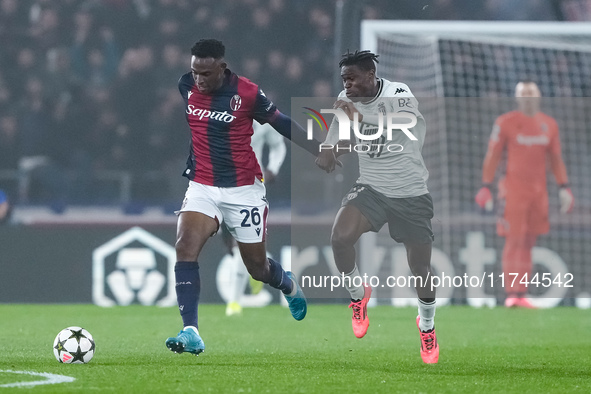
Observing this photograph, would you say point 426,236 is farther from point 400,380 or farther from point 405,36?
point 405,36

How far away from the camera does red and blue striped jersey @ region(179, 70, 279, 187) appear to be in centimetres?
614

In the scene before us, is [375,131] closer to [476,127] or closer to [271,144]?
[271,144]

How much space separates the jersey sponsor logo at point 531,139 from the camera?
11.2 metres

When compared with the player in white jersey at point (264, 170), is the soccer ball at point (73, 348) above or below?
below

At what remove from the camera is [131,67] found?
1411cm

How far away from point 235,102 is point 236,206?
0.62 metres

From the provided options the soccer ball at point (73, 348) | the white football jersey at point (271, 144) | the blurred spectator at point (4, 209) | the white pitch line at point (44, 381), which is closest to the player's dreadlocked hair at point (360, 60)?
the soccer ball at point (73, 348)

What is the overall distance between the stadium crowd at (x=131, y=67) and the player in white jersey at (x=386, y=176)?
259 inches

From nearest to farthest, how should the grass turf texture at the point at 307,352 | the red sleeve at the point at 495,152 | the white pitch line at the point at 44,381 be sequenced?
the white pitch line at the point at 44,381 < the grass turf texture at the point at 307,352 < the red sleeve at the point at 495,152

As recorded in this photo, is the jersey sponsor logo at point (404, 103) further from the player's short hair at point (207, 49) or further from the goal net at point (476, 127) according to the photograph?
the goal net at point (476, 127)

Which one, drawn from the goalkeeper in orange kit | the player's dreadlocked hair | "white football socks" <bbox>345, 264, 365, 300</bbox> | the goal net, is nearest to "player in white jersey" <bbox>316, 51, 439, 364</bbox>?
the player's dreadlocked hair

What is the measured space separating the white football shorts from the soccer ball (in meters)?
0.98

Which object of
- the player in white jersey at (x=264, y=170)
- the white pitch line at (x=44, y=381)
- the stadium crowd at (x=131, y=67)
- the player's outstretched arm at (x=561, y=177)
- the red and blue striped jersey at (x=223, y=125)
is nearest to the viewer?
the white pitch line at (x=44, y=381)

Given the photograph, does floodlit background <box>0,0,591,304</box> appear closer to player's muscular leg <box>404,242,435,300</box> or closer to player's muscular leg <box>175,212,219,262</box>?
player's muscular leg <box>404,242,435,300</box>
